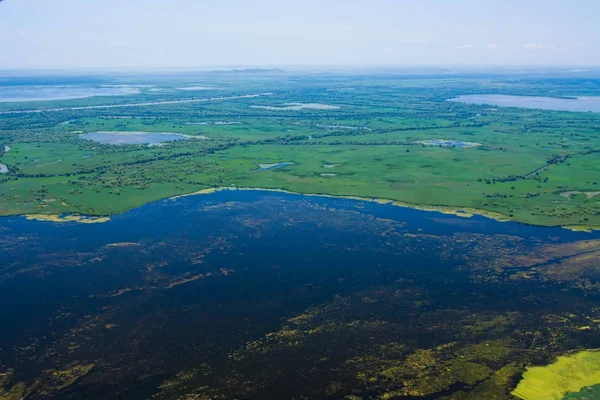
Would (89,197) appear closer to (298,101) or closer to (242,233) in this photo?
(242,233)

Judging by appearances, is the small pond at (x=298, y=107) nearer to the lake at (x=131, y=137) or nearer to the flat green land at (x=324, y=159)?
the flat green land at (x=324, y=159)

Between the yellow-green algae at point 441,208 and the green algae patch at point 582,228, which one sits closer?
the green algae patch at point 582,228

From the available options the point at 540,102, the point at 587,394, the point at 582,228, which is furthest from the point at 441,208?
the point at 540,102

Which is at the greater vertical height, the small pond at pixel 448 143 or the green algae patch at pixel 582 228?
the small pond at pixel 448 143

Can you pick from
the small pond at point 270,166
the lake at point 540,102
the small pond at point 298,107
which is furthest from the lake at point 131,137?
the lake at point 540,102

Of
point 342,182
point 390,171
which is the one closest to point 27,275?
point 342,182

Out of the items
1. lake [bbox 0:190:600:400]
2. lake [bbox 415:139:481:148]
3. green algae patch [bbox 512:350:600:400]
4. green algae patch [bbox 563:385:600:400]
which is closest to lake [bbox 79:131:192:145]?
lake [bbox 415:139:481:148]

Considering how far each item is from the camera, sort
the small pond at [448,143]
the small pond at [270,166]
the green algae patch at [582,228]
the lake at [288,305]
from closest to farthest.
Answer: the lake at [288,305]
the green algae patch at [582,228]
the small pond at [270,166]
the small pond at [448,143]
